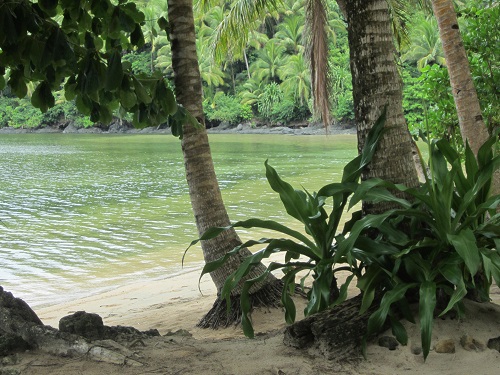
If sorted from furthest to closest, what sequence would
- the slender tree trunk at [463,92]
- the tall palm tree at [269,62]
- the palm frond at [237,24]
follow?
1. the tall palm tree at [269,62]
2. the palm frond at [237,24]
3. the slender tree trunk at [463,92]

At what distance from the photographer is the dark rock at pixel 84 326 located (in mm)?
3701

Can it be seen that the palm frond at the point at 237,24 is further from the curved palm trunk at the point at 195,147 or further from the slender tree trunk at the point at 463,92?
the curved palm trunk at the point at 195,147

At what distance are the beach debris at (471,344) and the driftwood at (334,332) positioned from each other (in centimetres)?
45

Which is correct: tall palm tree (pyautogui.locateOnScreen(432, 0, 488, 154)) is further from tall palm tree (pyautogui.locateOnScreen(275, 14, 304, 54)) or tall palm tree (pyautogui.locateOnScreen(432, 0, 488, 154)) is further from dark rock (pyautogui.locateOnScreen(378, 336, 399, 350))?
tall palm tree (pyautogui.locateOnScreen(275, 14, 304, 54))

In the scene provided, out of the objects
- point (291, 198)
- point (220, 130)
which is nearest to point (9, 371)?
point (291, 198)

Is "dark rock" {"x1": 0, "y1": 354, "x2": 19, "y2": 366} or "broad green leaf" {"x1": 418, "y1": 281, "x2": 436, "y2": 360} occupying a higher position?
"broad green leaf" {"x1": 418, "y1": 281, "x2": 436, "y2": 360}

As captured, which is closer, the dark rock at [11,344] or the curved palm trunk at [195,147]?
the dark rock at [11,344]

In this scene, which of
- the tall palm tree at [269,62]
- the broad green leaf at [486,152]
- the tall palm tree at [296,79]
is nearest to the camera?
the broad green leaf at [486,152]

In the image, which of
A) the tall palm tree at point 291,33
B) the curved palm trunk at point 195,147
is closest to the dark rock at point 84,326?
the curved palm trunk at point 195,147

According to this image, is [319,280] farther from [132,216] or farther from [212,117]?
[212,117]

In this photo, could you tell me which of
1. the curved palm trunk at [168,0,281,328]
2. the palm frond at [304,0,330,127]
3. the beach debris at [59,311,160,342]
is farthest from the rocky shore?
the beach debris at [59,311,160,342]

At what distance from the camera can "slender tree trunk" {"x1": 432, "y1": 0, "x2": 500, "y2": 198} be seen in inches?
258

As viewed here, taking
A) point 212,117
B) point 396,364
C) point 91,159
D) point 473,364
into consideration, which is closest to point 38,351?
point 396,364

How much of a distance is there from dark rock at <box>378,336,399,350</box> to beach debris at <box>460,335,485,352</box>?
0.31 metres
